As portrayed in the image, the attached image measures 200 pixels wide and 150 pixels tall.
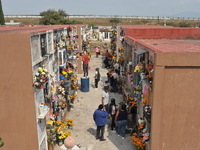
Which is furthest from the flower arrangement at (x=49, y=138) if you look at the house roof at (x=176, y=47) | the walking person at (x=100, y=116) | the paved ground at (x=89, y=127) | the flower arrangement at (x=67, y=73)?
the house roof at (x=176, y=47)

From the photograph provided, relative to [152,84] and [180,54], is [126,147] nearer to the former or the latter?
[152,84]

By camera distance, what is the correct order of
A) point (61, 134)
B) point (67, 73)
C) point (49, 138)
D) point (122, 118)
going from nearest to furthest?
point (49, 138) < point (61, 134) < point (122, 118) < point (67, 73)

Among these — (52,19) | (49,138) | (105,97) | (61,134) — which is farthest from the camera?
(52,19)

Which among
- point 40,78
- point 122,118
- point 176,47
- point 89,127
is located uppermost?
point 176,47

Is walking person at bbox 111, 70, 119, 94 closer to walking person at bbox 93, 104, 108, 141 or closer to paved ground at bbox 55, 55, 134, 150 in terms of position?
paved ground at bbox 55, 55, 134, 150

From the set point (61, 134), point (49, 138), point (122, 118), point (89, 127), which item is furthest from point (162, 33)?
point (49, 138)

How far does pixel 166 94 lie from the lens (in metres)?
7.03

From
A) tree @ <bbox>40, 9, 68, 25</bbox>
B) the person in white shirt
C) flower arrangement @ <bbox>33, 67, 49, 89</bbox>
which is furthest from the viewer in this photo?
tree @ <bbox>40, 9, 68, 25</bbox>

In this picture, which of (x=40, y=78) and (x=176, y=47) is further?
(x=176, y=47)

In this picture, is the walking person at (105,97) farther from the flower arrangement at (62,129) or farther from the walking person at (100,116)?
the flower arrangement at (62,129)

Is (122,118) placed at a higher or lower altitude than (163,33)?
lower

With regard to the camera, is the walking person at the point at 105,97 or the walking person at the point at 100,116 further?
the walking person at the point at 105,97

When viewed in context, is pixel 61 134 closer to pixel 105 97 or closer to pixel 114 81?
pixel 105 97

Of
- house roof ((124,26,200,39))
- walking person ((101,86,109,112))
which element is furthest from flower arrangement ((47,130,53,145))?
house roof ((124,26,200,39))
